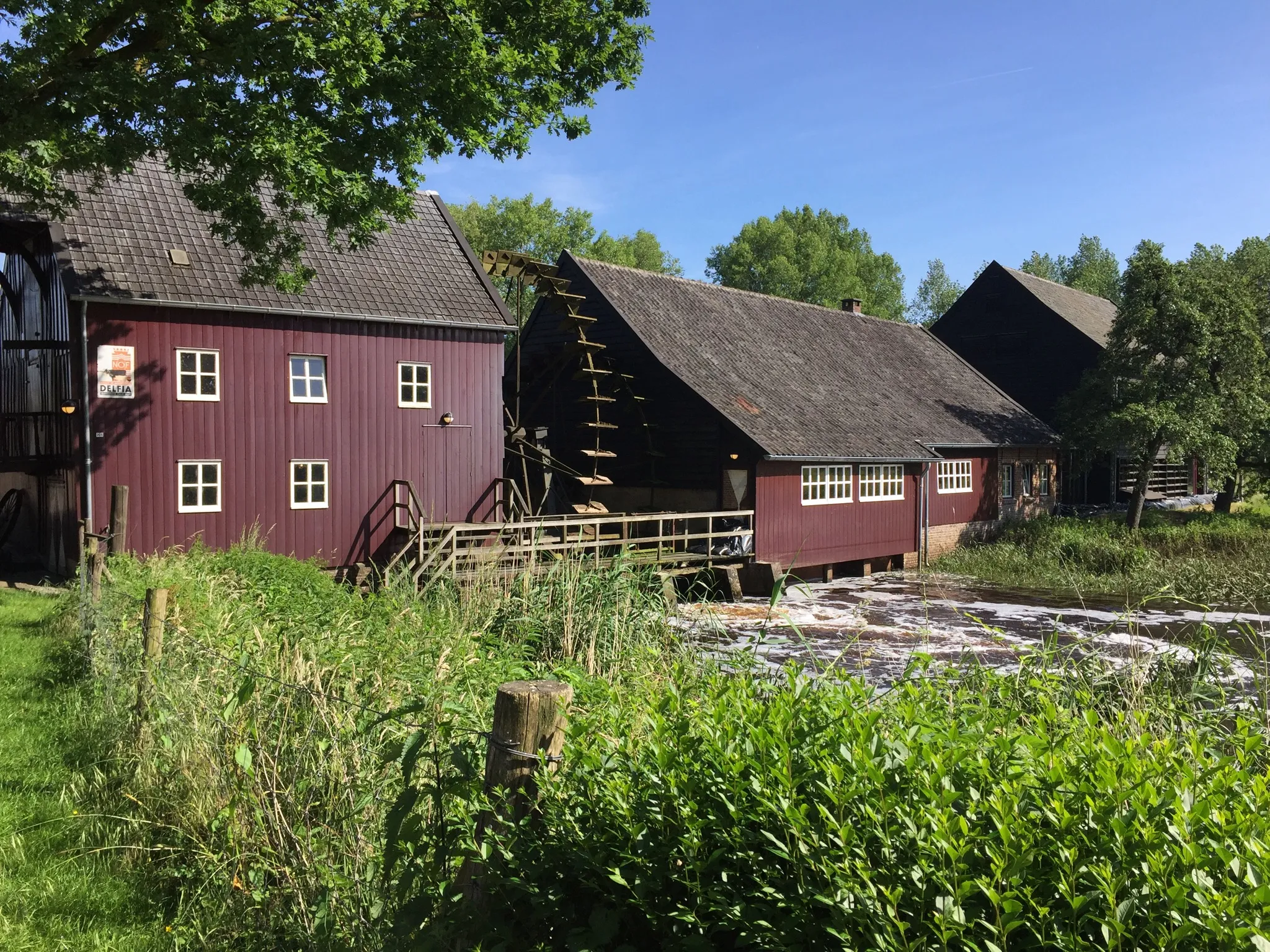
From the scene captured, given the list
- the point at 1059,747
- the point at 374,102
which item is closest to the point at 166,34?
the point at 374,102

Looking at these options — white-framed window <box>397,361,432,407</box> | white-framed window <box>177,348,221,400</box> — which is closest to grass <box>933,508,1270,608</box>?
white-framed window <box>397,361,432,407</box>

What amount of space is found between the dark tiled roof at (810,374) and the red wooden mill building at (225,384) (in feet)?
16.6

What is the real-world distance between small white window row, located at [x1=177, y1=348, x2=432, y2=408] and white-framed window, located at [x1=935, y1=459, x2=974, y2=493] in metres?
12.9

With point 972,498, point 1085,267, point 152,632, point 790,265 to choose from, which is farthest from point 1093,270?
point 152,632

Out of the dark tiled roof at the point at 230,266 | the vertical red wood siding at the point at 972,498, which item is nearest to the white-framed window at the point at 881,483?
the vertical red wood siding at the point at 972,498

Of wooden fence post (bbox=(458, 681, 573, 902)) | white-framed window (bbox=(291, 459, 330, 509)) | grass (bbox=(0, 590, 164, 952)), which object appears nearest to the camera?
A: wooden fence post (bbox=(458, 681, 573, 902))

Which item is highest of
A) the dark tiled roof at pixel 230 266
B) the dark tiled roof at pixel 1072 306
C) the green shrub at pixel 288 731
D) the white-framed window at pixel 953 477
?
the dark tiled roof at pixel 1072 306

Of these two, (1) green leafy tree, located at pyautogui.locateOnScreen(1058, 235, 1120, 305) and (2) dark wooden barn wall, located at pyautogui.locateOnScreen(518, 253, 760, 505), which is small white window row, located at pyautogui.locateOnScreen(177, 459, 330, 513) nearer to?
(2) dark wooden barn wall, located at pyautogui.locateOnScreen(518, 253, 760, 505)

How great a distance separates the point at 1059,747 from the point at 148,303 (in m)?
15.1

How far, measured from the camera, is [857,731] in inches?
114

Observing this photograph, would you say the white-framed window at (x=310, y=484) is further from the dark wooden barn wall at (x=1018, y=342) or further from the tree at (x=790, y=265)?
the tree at (x=790, y=265)

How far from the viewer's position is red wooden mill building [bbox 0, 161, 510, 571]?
14914mm

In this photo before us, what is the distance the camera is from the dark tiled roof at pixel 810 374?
69.3 ft

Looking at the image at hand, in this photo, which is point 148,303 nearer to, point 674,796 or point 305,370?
point 305,370
